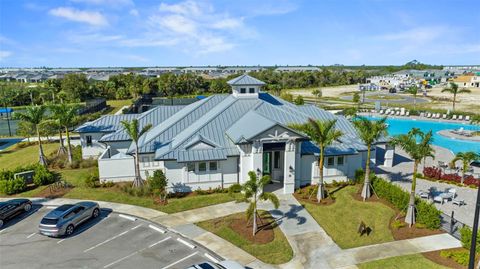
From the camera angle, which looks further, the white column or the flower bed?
the flower bed

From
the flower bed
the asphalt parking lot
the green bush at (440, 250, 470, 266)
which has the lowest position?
the asphalt parking lot

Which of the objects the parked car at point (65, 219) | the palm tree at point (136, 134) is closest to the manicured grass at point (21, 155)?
the palm tree at point (136, 134)

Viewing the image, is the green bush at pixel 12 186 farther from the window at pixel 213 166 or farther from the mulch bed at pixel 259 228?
the mulch bed at pixel 259 228

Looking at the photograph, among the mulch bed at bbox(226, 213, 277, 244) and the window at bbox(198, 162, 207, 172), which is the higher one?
the window at bbox(198, 162, 207, 172)

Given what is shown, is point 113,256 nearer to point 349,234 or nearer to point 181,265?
point 181,265

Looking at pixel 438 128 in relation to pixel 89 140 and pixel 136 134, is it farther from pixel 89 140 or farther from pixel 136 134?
pixel 89 140

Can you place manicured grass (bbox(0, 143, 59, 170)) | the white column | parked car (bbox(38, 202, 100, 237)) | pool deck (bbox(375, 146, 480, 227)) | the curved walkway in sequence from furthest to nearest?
1. manicured grass (bbox(0, 143, 59, 170))
2. the white column
3. pool deck (bbox(375, 146, 480, 227))
4. parked car (bbox(38, 202, 100, 237))
5. the curved walkway

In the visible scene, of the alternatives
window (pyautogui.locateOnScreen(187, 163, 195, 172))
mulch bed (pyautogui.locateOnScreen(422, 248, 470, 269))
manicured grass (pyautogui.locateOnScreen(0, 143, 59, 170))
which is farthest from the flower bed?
manicured grass (pyautogui.locateOnScreen(0, 143, 59, 170))

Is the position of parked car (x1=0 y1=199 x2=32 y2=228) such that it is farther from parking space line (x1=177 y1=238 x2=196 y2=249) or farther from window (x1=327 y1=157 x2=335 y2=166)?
window (x1=327 y1=157 x2=335 y2=166)

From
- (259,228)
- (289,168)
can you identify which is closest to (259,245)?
(259,228)
